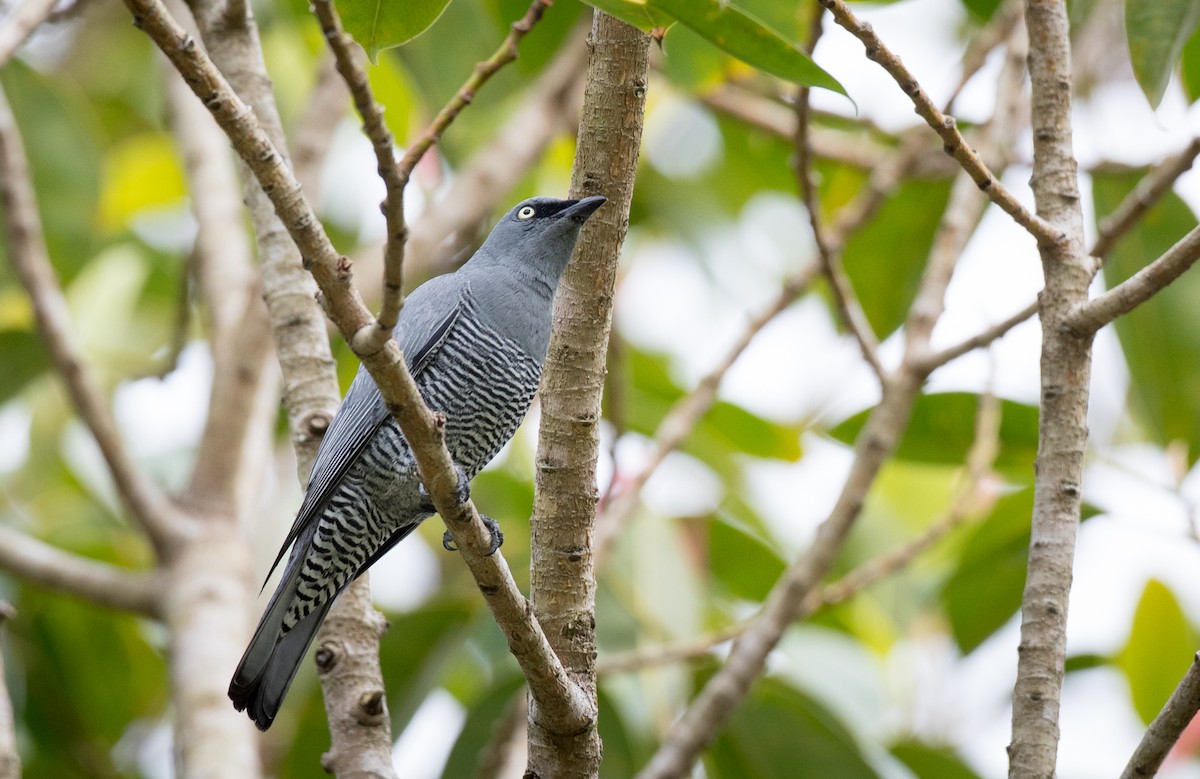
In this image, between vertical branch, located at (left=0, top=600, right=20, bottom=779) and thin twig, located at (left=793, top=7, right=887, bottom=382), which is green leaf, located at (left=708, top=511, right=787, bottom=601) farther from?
vertical branch, located at (left=0, top=600, right=20, bottom=779)

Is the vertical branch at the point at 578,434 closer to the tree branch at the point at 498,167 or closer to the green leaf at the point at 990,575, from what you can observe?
the tree branch at the point at 498,167

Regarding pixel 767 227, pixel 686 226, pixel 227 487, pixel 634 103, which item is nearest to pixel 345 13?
pixel 634 103

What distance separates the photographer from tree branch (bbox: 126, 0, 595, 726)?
1.97 metres

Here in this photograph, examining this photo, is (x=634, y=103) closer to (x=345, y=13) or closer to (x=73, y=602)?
(x=345, y=13)

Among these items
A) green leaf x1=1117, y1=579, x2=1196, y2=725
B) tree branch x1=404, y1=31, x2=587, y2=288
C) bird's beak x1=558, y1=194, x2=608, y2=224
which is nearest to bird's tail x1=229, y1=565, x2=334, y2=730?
bird's beak x1=558, y1=194, x2=608, y2=224

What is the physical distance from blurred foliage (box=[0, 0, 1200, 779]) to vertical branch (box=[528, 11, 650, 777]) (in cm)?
106

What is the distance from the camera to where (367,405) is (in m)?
3.61

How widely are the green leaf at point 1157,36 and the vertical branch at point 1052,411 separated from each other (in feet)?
1.50

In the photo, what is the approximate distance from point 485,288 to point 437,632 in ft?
5.26

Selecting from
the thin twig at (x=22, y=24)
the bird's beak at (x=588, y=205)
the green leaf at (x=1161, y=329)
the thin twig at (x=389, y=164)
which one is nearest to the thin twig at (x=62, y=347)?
the thin twig at (x=22, y=24)

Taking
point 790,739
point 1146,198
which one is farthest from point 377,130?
point 790,739

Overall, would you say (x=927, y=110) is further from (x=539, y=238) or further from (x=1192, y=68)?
(x=1192, y=68)

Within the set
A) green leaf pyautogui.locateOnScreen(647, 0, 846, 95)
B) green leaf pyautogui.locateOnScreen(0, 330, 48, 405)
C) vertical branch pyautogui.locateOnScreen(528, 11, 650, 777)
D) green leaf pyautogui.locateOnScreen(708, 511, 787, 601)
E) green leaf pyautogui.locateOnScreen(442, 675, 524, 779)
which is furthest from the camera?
green leaf pyautogui.locateOnScreen(708, 511, 787, 601)

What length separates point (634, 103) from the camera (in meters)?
2.62
